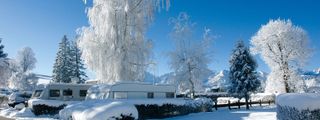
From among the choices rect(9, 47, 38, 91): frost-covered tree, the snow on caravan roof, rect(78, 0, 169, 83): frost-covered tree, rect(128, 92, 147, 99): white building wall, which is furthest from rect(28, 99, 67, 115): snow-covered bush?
rect(9, 47, 38, 91): frost-covered tree

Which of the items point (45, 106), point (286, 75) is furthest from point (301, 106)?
point (286, 75)

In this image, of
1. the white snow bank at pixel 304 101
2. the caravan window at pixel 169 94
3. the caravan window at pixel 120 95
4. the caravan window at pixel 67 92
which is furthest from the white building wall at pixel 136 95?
the white snow bank at pixel 304 101

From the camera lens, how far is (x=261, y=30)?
39.2 meters

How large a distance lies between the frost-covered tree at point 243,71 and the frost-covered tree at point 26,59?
1748 inches

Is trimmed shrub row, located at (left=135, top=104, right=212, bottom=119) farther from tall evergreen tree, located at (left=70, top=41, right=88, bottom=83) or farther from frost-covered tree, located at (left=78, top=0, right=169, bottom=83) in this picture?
tall evergreen tree, located at (left=70, top=41, right=88, bottom=83)

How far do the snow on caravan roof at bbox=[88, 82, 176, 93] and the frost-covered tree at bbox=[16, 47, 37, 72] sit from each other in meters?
44.1

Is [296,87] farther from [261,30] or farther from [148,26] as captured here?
[148,26]

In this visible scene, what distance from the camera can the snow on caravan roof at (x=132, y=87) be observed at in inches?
945

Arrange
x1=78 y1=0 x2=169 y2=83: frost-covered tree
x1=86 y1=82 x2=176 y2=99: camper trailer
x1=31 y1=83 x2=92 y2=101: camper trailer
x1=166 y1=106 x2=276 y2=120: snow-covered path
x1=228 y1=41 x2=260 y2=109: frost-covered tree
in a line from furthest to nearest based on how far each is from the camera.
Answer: x1=228 y1=41 x2=260 y2=109: frost-covered tree < x1=31 y1=83 x2=92 y2=101: camper trailer < x1=78 y1=0 x2=169 y2=83: frost-covered tree < x1=86 y1=82 x2=176 y2=99: camper trailer < x1=166 y1=106 x2=276 y2=120: snow-covered path

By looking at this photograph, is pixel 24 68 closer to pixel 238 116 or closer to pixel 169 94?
pixel 169 94

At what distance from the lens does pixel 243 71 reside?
3522 centimetres

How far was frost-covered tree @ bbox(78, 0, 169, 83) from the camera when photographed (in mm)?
29172

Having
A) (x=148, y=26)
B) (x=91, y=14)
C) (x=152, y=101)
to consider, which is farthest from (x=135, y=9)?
(x=152, y=101)

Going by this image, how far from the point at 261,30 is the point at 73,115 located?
1127 inches
